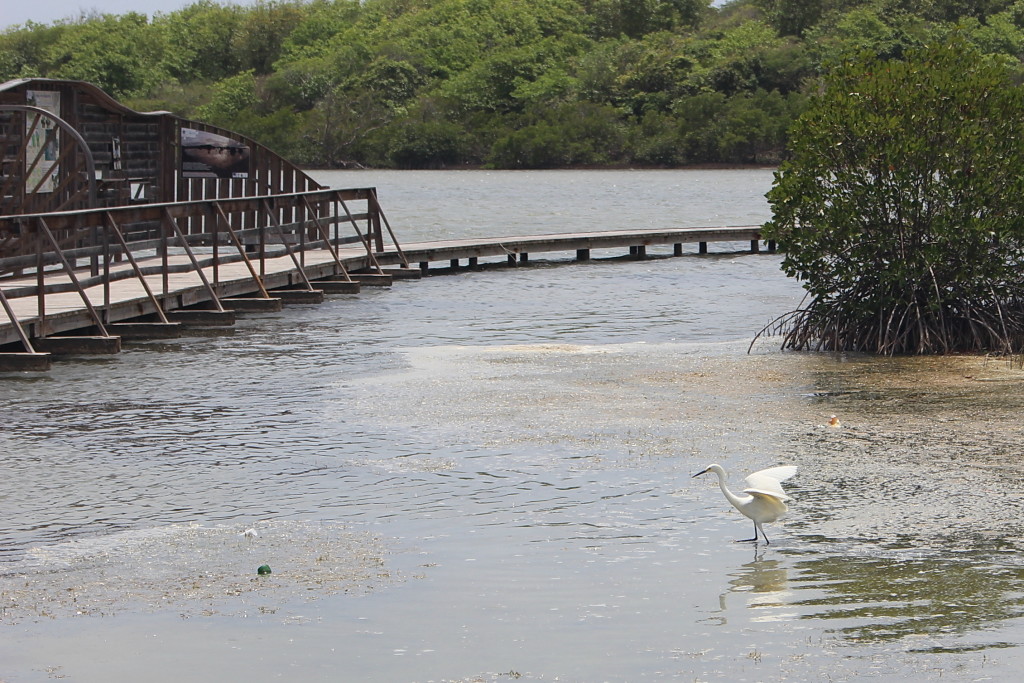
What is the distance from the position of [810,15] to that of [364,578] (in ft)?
463

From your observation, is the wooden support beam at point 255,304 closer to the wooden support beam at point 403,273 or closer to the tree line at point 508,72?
the wooden support beam at point 403,273

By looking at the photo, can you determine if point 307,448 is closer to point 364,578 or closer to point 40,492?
point 40,492

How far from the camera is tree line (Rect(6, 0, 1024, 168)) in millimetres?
112438

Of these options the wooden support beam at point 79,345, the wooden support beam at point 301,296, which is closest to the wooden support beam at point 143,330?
the wooden support beam at point 79,345

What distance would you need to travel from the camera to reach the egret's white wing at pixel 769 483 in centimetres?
954

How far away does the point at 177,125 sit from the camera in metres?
29.6

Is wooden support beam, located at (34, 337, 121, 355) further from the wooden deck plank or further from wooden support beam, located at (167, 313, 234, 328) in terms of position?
wooden support beam, located at (167, 313, 234, 328)

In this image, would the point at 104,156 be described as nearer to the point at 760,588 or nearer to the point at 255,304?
the point at 255,304

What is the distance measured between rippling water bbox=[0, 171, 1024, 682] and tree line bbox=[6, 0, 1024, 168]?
7905cm

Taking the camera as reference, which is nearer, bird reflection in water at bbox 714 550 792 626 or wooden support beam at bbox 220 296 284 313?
bird reflection in water at bbox 714 550 792 626

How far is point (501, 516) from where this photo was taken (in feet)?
34.3

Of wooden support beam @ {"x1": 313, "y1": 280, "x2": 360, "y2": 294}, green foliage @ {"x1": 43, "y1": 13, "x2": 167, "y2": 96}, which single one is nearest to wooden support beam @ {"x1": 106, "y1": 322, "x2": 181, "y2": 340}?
wooden support beam @ {"x1": 313, "y1": 280, "x2": 360, "y2": 294}

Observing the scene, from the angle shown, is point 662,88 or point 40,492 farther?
point 662,88

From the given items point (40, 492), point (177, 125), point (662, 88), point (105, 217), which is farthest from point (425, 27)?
point (40, 492)
